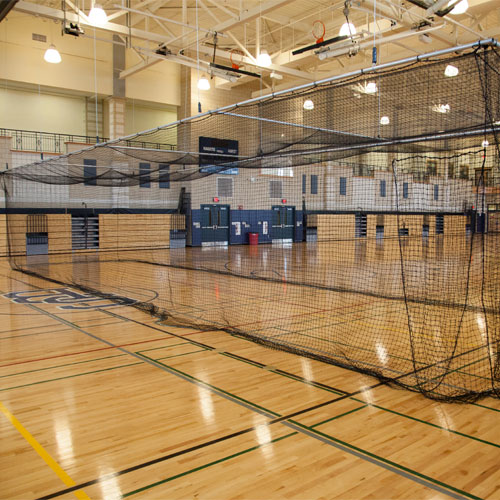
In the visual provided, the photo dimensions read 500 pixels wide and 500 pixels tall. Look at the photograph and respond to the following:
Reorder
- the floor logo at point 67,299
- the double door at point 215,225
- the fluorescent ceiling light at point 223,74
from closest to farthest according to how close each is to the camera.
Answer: the floor logo at point 67,299
the fluorescent ceiling light at point 223,74
the double door at point 215,225

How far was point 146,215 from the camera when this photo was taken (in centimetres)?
1750

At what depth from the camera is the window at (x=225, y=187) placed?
784 inches

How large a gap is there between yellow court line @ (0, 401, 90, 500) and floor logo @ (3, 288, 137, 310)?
375cm

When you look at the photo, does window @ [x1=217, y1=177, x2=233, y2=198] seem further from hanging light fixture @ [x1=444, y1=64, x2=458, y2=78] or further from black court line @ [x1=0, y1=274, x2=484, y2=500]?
black court line @ [x1=0, y1=274, x2=484, y2=500]

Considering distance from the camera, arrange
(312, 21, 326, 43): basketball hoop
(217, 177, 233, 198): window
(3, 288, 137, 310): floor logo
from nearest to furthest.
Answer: (3, 288, 137, 310): floor logo
(312, 21, 326, 43): basketball hoop
(217, 177, 233, 198): window

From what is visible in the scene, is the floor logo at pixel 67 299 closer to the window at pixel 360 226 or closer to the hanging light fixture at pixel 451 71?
the hanging light fixture at pixel 451 71

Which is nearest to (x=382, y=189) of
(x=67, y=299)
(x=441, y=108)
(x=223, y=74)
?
(x=223, y=74)

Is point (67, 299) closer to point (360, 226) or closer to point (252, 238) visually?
point (252, 238)

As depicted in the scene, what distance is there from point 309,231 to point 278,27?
879cm

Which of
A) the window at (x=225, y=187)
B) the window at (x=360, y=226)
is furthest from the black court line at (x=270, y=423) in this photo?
the window at (x=360, y=226)

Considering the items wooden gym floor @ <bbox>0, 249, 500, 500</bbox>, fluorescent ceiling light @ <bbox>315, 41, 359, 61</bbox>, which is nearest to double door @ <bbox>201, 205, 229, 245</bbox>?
fluorescent ceiling light @ <bbox>315, 41, 359, 61</bbox>

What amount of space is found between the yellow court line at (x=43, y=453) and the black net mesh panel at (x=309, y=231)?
2256 mm

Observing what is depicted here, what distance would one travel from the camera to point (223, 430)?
9.43 ft

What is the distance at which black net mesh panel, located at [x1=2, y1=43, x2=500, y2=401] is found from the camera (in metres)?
4.71
